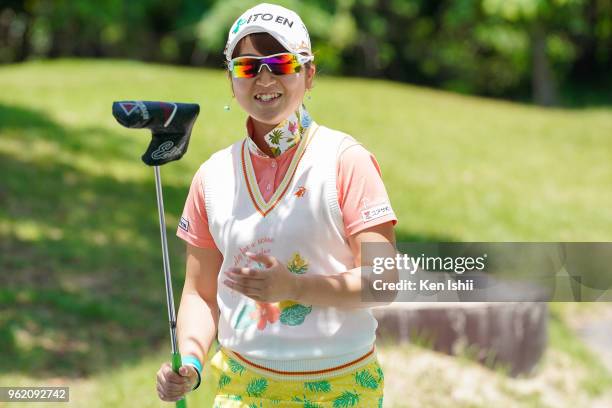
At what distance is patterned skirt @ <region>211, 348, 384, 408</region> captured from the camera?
232cm

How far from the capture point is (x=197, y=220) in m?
2.48

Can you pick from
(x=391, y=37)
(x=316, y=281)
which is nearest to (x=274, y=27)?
(x=316, y=281)

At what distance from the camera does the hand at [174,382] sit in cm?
231

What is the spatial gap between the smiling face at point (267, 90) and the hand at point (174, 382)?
665 millimetres

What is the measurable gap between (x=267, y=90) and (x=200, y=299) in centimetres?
62

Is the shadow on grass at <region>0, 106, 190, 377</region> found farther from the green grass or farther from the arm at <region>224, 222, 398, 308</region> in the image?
the arm at <region>224, 222, 398, 308</region>

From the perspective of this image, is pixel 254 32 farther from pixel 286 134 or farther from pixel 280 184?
pixel 280 184

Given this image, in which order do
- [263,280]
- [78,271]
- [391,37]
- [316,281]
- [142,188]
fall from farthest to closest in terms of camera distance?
[391,37], [142,188], [78,271], [316,281], [263,280]

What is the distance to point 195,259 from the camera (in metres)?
2.53

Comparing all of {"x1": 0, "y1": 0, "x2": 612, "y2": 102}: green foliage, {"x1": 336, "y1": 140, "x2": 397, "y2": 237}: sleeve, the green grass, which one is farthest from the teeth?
{"x1": 0, "y1": 0, "x2": 612, "y2": 102}: green foliage

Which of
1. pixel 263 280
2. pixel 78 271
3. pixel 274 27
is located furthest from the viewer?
pixel 78 271

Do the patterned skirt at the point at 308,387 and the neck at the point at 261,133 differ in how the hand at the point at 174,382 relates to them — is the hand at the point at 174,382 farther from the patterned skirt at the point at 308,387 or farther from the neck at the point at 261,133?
the neck at the point at 261,133

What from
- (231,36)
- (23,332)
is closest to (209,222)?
(231,36)

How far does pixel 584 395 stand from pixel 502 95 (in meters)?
24.8
